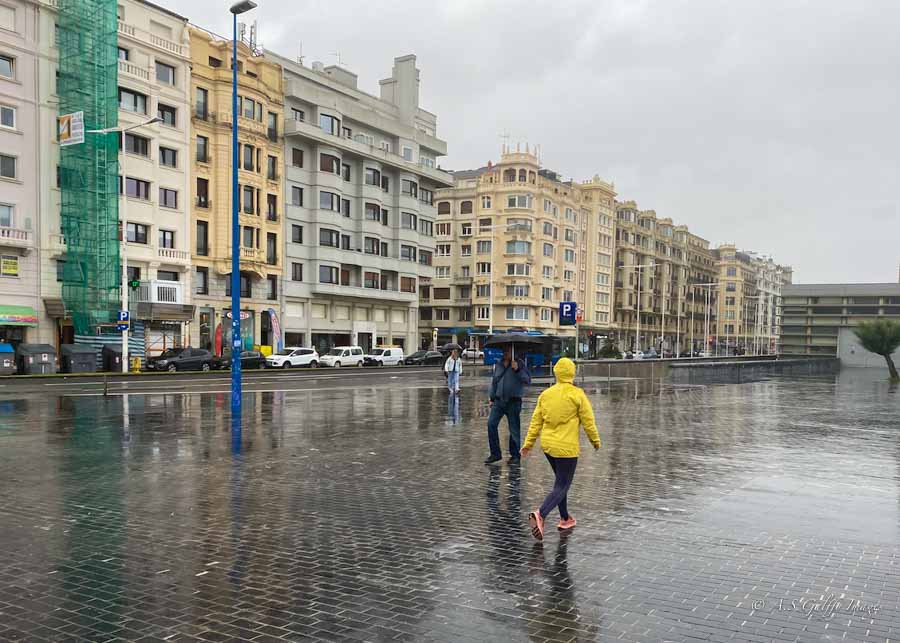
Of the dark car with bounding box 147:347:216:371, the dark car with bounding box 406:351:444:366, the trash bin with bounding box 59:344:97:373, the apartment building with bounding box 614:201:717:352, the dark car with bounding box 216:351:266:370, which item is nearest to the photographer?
the trash bin with bounding box 59:344:97:373

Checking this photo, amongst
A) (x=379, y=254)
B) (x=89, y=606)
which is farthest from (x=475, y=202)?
(x=89, y=606)

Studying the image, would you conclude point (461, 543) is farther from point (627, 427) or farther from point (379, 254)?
point (379, 254)

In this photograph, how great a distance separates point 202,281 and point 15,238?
12051 mm

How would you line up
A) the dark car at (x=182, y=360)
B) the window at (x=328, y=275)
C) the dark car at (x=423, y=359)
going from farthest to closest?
the dark car at (x=423, y=359), the window at (x=328, y=275), the dark car at (x=182, y=360)

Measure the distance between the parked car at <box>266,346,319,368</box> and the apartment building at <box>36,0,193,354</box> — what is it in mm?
5682

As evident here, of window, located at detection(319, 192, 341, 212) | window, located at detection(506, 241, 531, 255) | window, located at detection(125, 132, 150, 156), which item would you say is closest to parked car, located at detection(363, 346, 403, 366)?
window, located at detection(319, 192, 341, 212)

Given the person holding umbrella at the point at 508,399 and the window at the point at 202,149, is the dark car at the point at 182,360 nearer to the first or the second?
the window at the point at 202,149

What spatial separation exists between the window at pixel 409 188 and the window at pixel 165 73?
75.5ft

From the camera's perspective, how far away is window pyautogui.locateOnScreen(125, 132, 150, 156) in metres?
40.5

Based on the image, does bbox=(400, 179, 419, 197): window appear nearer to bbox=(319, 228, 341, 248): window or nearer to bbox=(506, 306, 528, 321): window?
bbox=(319, 228, 341, 248): window

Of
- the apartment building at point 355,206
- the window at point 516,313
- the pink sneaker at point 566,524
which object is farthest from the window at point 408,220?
the pink sneaker at point 566,524

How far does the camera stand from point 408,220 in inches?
2472

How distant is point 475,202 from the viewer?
2990 inches

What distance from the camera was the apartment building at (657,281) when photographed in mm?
95000
